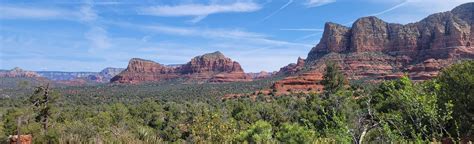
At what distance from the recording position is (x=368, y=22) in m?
164

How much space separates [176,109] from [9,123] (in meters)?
19.2

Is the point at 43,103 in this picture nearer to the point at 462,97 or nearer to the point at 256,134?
the point at 256,134

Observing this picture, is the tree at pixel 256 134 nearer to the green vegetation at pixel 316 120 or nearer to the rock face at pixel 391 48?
the green vegetation at pixel 316 120

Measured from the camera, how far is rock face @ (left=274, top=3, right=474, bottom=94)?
109812 millimetres

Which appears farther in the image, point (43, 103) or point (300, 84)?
point (300, 84)

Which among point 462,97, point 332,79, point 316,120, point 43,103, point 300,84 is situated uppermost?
point 332,79

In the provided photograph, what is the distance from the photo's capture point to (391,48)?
145750 millimetres

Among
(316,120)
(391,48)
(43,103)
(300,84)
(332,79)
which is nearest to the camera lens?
(316,120)

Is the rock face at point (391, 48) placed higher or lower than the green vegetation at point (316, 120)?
higher

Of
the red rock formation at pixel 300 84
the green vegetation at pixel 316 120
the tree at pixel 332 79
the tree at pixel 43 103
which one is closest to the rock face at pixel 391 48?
the red rock formation at pixel 300 84

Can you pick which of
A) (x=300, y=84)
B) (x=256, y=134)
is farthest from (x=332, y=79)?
(x=300, y=84)

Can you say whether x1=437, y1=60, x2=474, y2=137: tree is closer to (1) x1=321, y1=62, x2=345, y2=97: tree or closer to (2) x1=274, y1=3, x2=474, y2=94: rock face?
(1) x1=321, y1=62, x2=345, y2=97: tree

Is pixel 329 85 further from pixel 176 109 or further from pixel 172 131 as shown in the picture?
pixel 172 131

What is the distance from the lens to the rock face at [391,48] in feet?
360
